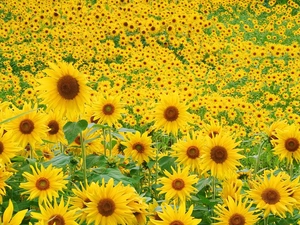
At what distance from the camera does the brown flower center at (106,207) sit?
197 centimetres

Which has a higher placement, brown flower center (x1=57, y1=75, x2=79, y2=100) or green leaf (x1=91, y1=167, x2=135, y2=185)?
brown flower center (x1=57, y1=75, x2=79, y2=100)

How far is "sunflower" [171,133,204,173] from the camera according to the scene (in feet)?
8.70

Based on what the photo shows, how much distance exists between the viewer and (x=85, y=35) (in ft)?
29.8

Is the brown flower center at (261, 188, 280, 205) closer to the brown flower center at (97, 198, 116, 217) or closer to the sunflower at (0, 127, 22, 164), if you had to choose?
the brown flower center at (97, 198, 116, 217)

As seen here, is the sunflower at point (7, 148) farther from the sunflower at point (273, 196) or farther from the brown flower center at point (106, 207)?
the sunflower at point (273, 196)

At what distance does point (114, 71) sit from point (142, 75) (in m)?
0.50

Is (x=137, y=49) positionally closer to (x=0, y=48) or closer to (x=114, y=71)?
(x=114, y=71)

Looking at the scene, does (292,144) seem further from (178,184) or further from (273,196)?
(178,184)

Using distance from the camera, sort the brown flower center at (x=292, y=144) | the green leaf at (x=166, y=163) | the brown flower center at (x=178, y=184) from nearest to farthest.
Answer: the brown flower center at (x=178, y=184) < the brown flower center at (x=292, y=144) < the green leaf at (x=166, y=163)

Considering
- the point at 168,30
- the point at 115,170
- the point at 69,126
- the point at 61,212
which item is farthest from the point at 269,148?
the point at 168,30

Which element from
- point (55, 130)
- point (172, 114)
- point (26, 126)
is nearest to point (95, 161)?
point (55, 130)

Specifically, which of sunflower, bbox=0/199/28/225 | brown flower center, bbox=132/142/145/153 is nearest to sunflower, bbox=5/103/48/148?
brown flower center, bbox=132/142/145/153

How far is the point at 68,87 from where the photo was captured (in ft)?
7.63

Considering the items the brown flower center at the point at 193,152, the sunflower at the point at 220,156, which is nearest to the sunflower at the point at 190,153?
the brown flower center at the point at 193,152
